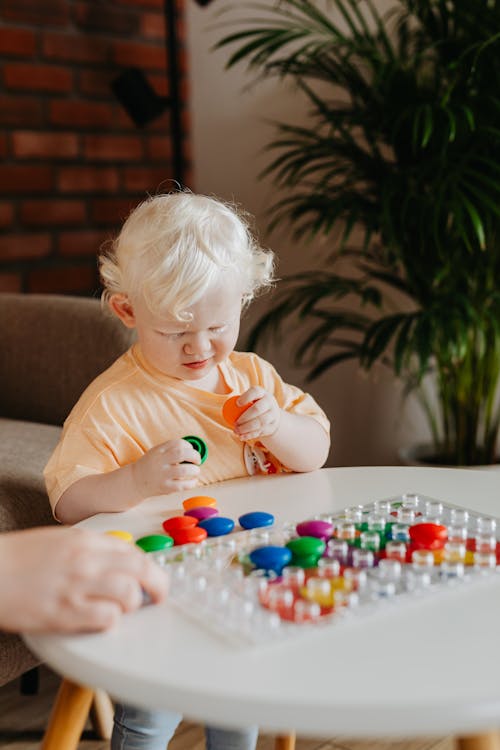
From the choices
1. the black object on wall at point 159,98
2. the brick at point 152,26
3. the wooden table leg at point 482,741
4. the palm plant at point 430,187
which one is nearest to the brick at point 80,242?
the black object on wall at point 159,98

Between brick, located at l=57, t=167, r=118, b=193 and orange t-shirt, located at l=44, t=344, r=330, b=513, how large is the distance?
5.10 feet

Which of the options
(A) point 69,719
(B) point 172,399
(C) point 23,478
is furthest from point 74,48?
(A) point 69,719

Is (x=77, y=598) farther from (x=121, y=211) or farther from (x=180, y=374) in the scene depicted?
(x=121, y=211)

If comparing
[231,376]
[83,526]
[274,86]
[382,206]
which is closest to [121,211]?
[274,86]

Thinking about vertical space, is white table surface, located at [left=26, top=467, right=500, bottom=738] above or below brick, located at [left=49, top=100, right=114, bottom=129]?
below

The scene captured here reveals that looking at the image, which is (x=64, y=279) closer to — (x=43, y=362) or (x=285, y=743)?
(x=43, y=362)

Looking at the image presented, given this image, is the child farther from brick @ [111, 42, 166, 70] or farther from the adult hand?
brick @ [111, 42, 166, 70]

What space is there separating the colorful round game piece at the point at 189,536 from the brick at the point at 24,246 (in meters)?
1.75

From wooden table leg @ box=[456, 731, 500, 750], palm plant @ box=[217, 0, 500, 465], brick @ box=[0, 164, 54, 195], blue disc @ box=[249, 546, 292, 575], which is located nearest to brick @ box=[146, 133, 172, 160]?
brick @ box=[0, 164, 54, 195]

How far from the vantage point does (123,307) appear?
111 cm

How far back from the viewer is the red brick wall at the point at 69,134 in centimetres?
244

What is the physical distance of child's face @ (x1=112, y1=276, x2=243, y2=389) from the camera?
40.4 inches

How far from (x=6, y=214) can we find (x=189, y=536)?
1801mm

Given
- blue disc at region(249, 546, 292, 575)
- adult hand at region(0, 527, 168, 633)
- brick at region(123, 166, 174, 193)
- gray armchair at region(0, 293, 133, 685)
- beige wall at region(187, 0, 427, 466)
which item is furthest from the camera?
brick at region(123, 166, 174, 193)
